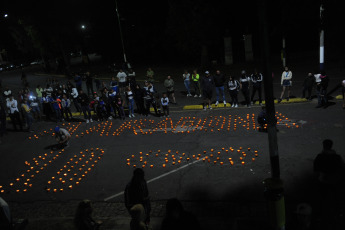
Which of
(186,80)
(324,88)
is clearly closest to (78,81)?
(186,80)

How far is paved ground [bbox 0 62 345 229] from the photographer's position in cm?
764

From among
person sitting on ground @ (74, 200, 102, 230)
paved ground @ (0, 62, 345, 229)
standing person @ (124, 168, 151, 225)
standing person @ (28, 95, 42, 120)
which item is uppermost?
standing person @ (28, 95, 42, 120)

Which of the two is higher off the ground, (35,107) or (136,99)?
(35,107)

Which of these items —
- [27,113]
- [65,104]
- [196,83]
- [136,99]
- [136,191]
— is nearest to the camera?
[136,191]

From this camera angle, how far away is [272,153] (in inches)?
224

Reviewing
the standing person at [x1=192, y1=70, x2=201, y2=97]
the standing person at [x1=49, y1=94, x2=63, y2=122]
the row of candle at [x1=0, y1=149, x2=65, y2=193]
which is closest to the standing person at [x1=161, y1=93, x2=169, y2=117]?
the standing person at [x1=192, y1=70, x2=201, y2=97]

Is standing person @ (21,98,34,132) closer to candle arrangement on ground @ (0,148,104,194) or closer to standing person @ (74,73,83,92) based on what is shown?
candle arrangement on ground @ (0,148,104,194)

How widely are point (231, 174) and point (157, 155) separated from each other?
3.07m

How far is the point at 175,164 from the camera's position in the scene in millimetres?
10203

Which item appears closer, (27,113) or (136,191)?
(136,191)

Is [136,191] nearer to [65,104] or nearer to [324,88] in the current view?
[324,88]

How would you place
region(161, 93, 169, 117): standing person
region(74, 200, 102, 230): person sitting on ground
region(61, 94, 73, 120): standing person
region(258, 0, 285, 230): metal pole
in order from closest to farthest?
region(258, 0, 285, 230): metal pole
region(74, 200, 102, 230): person sitting on ground
region(161, 93, 169, 117): standing person
region(61, 94, 73, 120): standing person

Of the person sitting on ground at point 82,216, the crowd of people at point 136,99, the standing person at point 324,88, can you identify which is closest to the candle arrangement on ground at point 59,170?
the person sitting on ground at point 82,216

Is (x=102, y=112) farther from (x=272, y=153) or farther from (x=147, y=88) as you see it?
(x=272, y=153)
